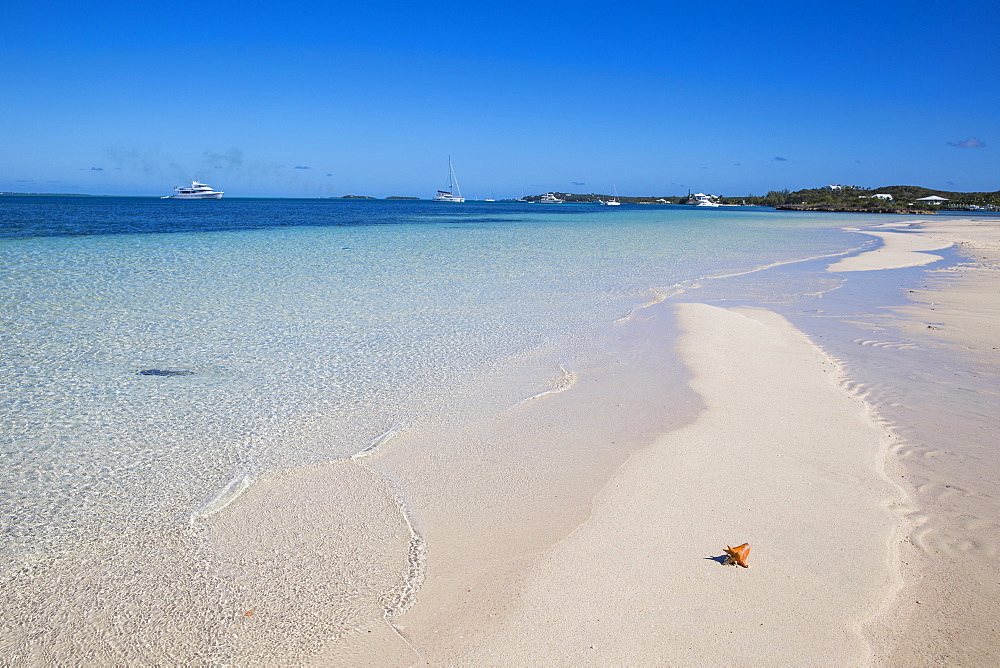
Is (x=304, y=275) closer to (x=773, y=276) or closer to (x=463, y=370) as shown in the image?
(x=463, y=370)

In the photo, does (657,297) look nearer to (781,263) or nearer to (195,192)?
(781,263)

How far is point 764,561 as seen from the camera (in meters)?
3.13

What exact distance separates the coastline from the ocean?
0.42 metres

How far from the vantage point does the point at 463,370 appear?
22.7ft

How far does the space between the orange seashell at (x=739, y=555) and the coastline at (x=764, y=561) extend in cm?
5

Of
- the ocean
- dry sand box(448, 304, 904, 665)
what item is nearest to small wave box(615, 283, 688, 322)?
the ocean

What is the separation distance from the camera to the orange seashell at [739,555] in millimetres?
3070

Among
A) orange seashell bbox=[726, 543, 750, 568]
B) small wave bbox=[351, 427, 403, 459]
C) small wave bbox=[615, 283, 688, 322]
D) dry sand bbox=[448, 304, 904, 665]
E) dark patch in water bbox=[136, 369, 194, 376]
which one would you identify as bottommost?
small wave bbox=[615, 283, 688, 322]

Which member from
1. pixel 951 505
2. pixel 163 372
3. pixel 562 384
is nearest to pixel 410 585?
pixel 951 505

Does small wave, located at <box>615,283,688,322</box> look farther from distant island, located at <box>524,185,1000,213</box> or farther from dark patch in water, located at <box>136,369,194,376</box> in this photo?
distant island, located at <box>524,185,1000,213</box>

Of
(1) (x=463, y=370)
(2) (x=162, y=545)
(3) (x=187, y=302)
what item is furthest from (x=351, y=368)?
(3) (x=187, y=302)

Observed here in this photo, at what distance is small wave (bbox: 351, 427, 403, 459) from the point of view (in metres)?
4.60

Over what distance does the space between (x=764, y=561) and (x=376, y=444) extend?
2.98m

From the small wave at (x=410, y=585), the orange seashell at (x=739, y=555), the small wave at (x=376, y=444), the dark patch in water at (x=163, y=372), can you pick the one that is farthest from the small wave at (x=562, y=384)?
the dark patch in water at (x=163, y=372)
